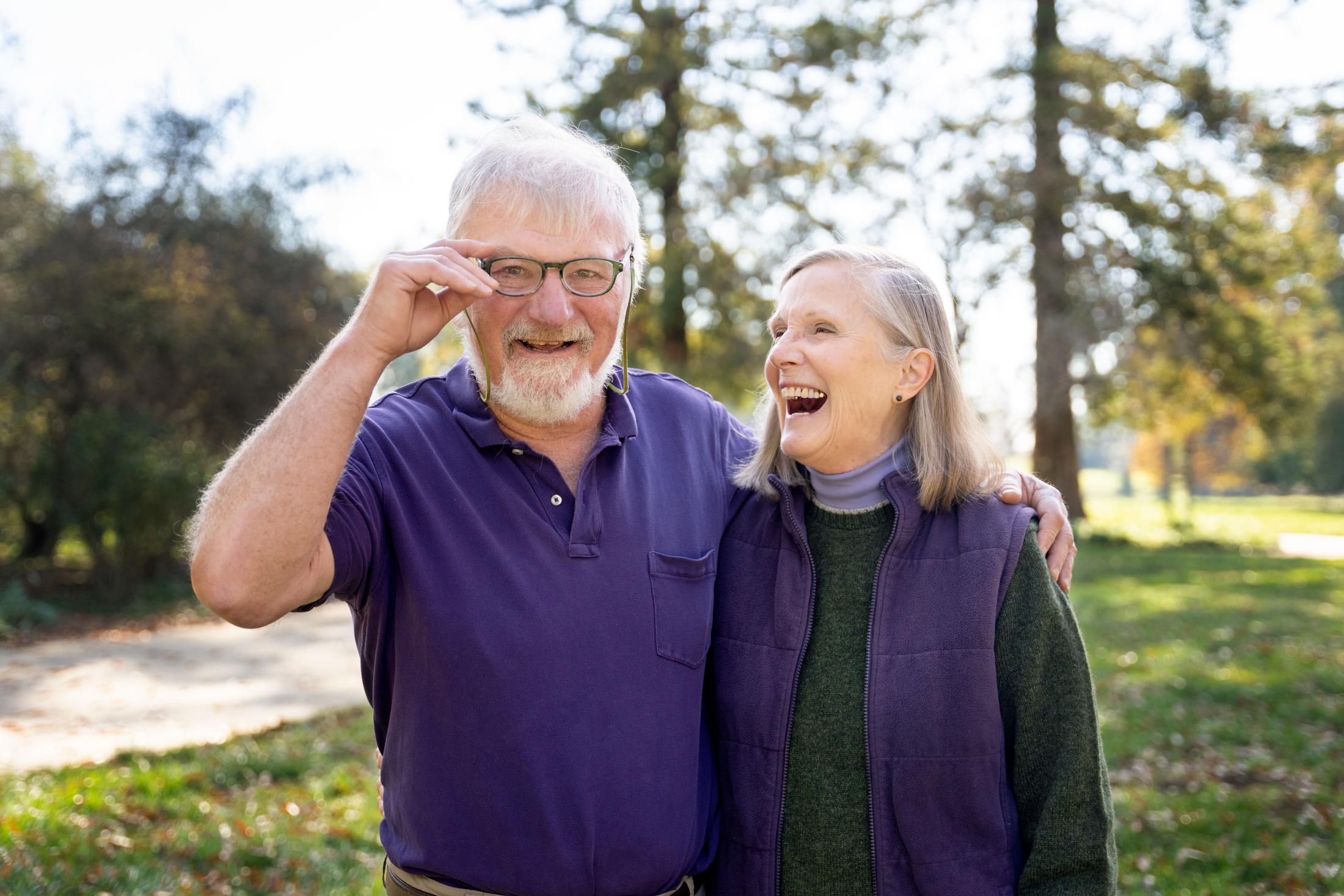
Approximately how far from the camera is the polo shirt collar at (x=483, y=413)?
7.52ft

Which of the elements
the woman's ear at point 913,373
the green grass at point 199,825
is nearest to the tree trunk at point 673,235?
the green grass at point 199,825

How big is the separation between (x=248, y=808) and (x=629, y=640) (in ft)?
13.1

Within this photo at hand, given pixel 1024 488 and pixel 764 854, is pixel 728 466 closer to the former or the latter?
pixel 1024 488

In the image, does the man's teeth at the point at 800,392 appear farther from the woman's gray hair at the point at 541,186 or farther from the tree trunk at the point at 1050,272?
the tree trunk at the point at 1050,272

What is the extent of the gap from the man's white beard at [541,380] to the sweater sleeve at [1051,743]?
104cm

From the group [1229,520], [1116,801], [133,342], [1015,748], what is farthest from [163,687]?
[1229,520]

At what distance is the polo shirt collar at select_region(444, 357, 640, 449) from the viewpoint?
7.52 feet

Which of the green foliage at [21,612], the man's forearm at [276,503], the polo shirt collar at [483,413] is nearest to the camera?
the man's forearm at [276,503]

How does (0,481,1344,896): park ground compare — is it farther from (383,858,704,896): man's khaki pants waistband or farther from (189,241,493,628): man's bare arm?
(189,241,493,628): man's bare arm

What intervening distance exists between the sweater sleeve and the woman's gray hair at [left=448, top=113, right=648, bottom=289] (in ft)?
3.93

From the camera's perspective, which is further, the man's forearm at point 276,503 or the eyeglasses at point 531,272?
the eyeglasses at point 531,272

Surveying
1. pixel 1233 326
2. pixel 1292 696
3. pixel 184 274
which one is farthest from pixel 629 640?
pixel 1233 326

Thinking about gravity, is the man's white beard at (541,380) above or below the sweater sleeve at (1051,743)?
above

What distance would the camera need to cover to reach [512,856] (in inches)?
81.3
